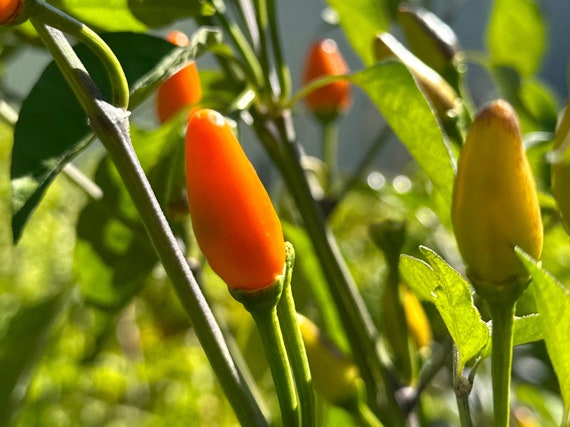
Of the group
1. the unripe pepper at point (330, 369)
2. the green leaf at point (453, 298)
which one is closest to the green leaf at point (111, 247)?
the unripe pepper at point (330, 369)

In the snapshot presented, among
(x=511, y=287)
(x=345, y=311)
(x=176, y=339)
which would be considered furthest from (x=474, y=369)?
(x=176, y=339)

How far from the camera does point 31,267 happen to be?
1.18 metres

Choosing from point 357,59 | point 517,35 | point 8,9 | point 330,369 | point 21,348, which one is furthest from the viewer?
point 357,59

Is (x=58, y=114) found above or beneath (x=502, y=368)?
above

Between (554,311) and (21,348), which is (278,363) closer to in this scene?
(554,311)

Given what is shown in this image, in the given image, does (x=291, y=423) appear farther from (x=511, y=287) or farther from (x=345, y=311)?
(x=345, y=311)

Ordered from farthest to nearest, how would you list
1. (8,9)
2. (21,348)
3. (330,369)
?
1. (21,348)
2. (330,369)
3. (8,9)

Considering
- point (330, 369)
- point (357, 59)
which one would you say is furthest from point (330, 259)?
point (357, 59)

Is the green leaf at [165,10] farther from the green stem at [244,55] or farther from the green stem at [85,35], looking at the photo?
the green stem at [85,35]

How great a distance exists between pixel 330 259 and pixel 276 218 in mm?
210

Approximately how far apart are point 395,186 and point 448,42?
0.21 metres

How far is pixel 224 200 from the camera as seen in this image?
0.33 meters

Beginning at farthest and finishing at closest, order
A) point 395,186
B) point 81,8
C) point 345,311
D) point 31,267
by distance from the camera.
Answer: point 31,267
point 395,186
point 345,311
point 81,8

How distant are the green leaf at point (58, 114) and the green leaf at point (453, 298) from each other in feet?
0.45
